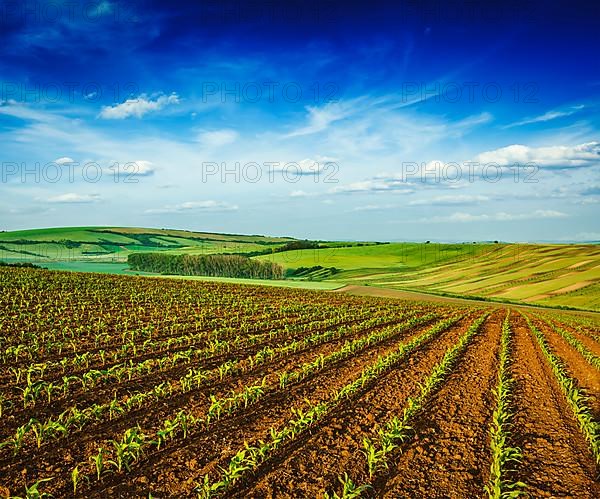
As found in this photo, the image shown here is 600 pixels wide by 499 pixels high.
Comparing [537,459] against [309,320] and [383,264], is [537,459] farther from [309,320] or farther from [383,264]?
[383,264]

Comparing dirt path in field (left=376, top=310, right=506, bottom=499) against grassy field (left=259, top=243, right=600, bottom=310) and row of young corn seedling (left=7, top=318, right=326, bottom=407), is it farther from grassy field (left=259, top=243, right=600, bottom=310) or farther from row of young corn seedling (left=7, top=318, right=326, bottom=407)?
grassy field (left=259, top=243, right=600, bottom=310)

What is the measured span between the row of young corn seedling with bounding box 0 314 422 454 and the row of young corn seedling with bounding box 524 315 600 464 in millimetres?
6567

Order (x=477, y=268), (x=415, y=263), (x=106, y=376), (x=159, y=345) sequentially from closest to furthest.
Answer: (x=106, y=376) → (x=159, y=345) → (x=477, y=268) → (x=415, y=263)

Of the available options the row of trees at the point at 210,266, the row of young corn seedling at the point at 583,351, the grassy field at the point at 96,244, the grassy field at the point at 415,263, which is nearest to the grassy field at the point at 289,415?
the row of young corn seedling at the point at 583,351

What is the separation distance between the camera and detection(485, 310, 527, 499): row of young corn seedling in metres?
6.19

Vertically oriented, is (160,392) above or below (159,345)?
above

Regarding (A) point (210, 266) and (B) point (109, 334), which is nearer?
(B) point (109, 334)

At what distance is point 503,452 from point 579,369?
31.7 feet

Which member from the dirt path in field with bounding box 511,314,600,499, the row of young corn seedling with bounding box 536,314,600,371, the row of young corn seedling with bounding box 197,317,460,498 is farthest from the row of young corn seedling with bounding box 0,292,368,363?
the row of young corn seedling with bounding box 536,314,600,371

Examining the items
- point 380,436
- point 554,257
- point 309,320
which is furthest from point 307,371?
point 554,257

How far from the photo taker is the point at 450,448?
7910mm

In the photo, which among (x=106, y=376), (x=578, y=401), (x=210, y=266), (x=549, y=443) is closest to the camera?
(x=549, y=443)

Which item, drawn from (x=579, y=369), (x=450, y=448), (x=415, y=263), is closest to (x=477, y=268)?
(x=415, y=263)

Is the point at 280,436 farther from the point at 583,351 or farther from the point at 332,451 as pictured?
the point at 583,351
